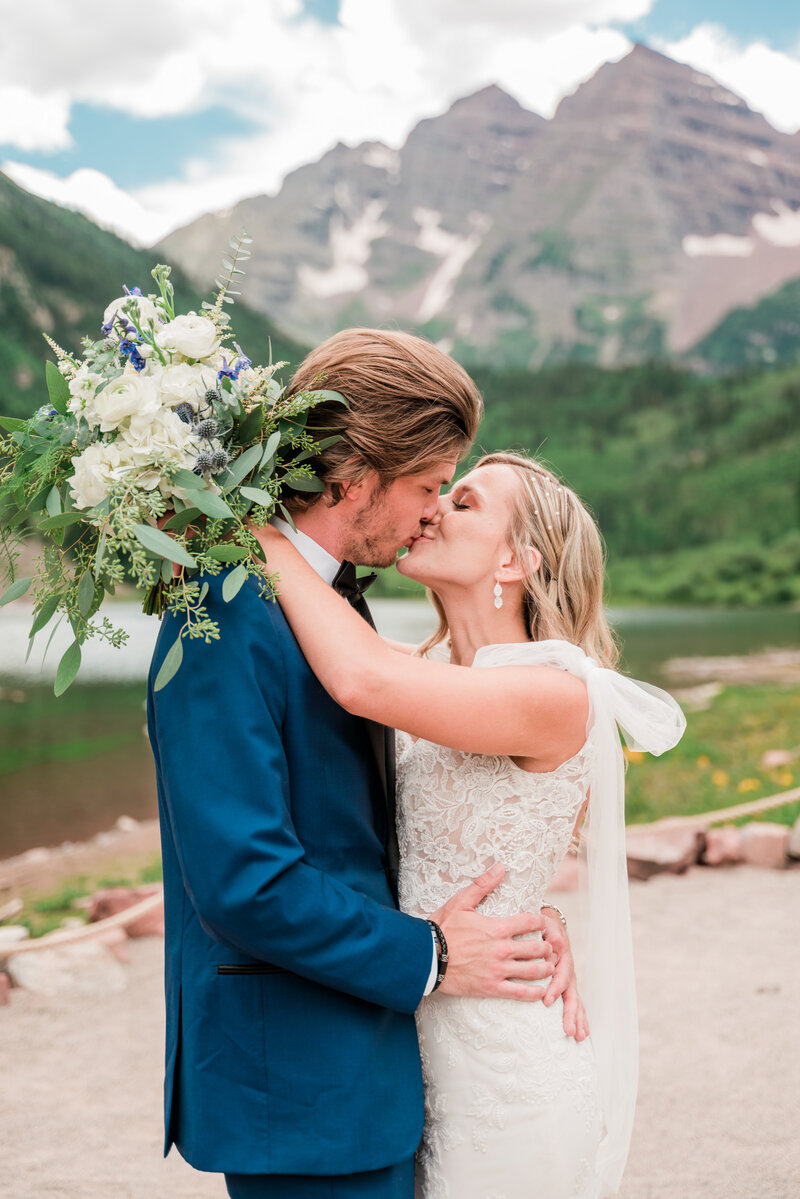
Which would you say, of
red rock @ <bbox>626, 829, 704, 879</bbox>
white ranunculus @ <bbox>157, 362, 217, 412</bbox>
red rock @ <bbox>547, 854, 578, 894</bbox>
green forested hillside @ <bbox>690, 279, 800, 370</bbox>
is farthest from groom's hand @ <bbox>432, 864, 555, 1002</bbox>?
green forested hillside @ <bbox>690, 279, 800, 370</bbox>

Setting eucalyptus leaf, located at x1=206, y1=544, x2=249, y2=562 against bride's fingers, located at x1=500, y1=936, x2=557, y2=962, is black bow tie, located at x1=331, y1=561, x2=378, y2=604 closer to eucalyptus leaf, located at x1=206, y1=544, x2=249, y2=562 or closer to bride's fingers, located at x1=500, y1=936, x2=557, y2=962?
eucalyptus leaf, located at x1=206, y1=544, x2=249, y2=562

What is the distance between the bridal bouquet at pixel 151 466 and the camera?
1570 mm

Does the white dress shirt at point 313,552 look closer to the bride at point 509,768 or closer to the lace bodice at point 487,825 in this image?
the bride at point 509,768

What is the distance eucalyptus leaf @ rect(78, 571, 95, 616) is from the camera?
5.34 ft

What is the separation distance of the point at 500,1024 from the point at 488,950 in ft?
0.64

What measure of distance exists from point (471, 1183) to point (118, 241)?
1710 cm

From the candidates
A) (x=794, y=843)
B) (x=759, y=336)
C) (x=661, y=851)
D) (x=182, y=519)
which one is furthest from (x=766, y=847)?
(x=759, y=336)

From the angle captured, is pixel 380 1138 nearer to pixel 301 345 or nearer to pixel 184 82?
pixel 301 345

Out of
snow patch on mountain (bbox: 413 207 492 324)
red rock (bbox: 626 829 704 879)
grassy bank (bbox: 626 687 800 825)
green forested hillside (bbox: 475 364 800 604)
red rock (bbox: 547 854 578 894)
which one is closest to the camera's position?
red rock (bbox: 547 854 578 894)

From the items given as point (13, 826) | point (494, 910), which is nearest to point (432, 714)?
point (494, 910)

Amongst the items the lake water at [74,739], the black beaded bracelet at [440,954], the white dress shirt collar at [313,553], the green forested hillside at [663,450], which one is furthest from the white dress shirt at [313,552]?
the green forested hillside at [663,450]

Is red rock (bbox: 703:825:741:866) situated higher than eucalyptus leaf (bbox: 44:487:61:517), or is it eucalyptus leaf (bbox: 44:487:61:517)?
eucalyptus leaf (bbox: 44:487:61:517)

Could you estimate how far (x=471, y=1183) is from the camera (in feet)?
6.46

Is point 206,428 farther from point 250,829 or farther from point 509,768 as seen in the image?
point 509,768
